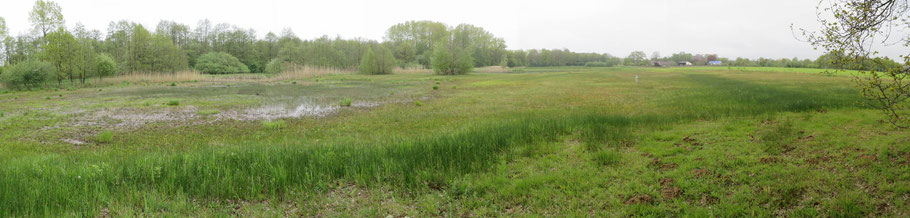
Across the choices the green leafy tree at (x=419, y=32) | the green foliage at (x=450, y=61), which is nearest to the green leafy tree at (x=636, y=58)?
the green leafy tree at (x=419, y=32)

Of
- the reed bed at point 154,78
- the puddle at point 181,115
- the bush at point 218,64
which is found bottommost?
the puddle at point 181,115

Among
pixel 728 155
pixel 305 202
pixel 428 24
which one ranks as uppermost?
pixel 428 24

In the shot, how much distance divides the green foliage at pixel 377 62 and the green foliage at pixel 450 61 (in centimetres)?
1050

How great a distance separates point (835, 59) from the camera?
6102mm

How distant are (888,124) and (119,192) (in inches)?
555

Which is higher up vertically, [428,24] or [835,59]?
[428,24]

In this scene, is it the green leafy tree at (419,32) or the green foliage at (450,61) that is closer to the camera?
the green foliage at (450,61)

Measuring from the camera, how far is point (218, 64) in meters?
75.6

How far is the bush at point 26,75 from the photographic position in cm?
3128

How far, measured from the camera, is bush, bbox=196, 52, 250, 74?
2938 inches

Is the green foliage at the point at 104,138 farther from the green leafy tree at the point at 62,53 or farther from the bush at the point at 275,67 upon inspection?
the bush at the point at 275,67

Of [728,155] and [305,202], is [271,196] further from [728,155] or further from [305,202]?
[728,155]

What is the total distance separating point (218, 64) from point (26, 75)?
4549 centimetres

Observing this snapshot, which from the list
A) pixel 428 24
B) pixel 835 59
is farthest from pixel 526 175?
pixel 428 24
